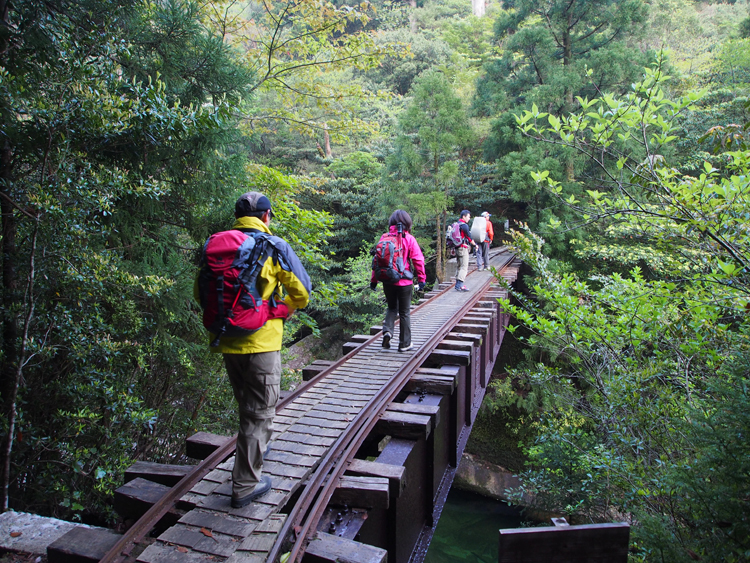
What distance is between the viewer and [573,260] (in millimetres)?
14641

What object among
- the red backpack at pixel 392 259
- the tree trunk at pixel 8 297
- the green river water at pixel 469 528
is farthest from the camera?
the green river water at pixel 469 528

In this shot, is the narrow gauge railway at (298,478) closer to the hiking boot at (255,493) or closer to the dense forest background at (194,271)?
the hiking boot at (255,493)

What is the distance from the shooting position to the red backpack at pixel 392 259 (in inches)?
205

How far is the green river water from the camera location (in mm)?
10344

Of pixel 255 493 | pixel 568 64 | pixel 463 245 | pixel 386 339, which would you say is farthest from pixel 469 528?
pixel 568 64

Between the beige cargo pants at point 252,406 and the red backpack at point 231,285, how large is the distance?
0.76 ft

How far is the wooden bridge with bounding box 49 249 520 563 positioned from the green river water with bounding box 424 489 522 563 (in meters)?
6.78

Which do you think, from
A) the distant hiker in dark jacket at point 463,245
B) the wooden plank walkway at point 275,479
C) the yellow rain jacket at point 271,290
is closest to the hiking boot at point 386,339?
the wooden plank walkway at point 275,479

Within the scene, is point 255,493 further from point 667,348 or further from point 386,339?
point 667,348

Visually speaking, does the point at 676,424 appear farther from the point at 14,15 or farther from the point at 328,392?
the point at 14,15

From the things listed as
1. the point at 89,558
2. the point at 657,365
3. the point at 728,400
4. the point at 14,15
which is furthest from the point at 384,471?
the point at 14,15

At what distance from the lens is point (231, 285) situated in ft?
8.23

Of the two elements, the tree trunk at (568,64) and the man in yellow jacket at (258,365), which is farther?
the tree trunk at (568,64)

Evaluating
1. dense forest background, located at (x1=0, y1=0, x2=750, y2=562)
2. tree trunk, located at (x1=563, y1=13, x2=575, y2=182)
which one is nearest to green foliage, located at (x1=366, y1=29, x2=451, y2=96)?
tree trunk, located at (x1=563, y1=13, x2=575, y2=182)
